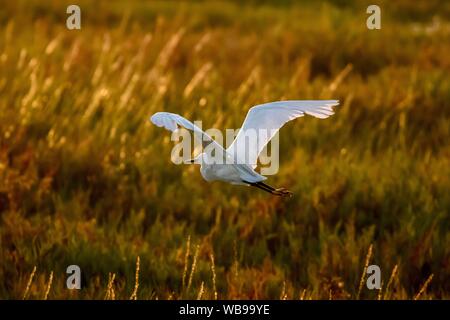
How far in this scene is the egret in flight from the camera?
7.69 feet

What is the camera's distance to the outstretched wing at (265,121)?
2.63 meters

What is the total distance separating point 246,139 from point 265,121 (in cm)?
14

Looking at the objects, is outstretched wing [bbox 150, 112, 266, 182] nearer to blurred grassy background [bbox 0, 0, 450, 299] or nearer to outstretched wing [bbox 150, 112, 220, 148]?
outstretched wing [bbox 150, 112, 220, 148]

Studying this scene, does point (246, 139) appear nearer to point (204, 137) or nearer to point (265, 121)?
point (265, 121)

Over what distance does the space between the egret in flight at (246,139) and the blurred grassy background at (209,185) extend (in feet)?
3.46

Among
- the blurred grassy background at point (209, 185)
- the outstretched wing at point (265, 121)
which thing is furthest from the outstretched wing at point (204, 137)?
A: the blurred grassy background at point (209, 185)

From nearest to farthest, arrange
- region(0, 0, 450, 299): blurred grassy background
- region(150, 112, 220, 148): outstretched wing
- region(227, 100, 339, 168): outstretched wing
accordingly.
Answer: region(150, 112, 220, 148): outstretched wing < region(227, 100, 339, 168): outstretched wing < region(0, 0, 450, 299): blurred grassy background

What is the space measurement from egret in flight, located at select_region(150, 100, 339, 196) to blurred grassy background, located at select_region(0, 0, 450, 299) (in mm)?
1053

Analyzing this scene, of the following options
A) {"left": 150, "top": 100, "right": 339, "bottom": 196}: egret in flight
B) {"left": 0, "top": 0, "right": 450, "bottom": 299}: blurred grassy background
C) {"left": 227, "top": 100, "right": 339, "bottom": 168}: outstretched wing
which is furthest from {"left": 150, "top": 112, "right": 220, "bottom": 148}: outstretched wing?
{"left": 0, "top": 0, "right": 450, "bottom": 299}: blurred grassy background

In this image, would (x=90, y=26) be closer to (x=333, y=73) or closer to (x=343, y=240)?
(x=333, y=73)

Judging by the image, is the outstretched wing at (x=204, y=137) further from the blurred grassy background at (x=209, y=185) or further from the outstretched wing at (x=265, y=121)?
the blurred grassy background at (x=209, y=185)

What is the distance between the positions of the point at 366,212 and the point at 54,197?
1813mm

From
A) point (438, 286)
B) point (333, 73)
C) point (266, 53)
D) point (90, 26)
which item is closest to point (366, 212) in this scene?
point (438, 286)

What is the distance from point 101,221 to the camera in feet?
16.7
